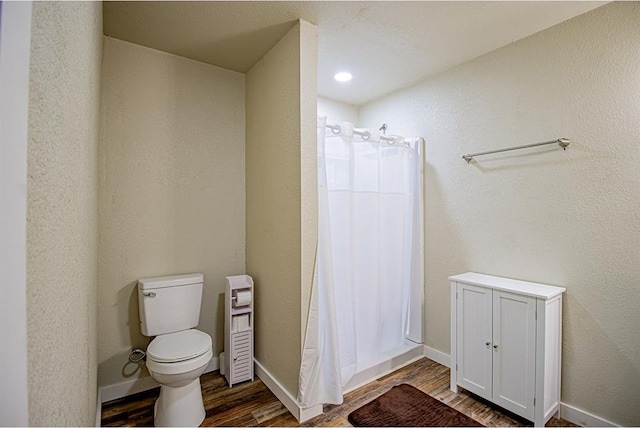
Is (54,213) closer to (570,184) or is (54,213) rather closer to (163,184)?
(163,184)

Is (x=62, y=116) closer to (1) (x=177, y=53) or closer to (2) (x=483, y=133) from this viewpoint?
(1) (x=177, y=53)

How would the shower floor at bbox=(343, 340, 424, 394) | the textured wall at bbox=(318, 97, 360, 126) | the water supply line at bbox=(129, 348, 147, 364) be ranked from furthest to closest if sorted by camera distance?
the textured wall at bbox=(318, 97, 360, 126), the shower floor at bbox=(343, 340, 424, 394), the water supply line at bbox=(129, 348, 147, 364)

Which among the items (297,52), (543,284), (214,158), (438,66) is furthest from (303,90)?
(543,284)

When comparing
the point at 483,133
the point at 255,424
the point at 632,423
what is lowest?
the point at 255,424

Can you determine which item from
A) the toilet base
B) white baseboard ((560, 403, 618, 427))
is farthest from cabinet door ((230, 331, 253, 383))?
white baseboard ((560, 403, 618, 427))

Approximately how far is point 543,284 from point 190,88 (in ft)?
9.58

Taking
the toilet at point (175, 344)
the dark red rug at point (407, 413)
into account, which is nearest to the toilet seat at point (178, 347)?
the toilet at point (175, 344)

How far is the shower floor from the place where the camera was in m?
2.25

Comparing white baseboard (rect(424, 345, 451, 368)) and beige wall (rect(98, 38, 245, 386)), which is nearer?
beige wall (rect(98, 38, 245, 386))

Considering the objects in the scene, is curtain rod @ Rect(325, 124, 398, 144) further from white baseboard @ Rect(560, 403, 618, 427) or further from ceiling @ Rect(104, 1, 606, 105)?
white baseboard @ Rect(560, 403, 618, 427)

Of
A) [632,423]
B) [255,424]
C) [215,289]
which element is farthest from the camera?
[215,289]

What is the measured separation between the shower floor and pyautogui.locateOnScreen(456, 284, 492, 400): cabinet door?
50 cm

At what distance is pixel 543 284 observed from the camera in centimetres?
201

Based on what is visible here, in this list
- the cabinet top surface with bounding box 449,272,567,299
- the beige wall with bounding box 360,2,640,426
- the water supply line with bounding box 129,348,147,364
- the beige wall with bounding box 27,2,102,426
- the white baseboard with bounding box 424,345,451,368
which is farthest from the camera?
the white baseboard with bounding box 424,345,451,368
